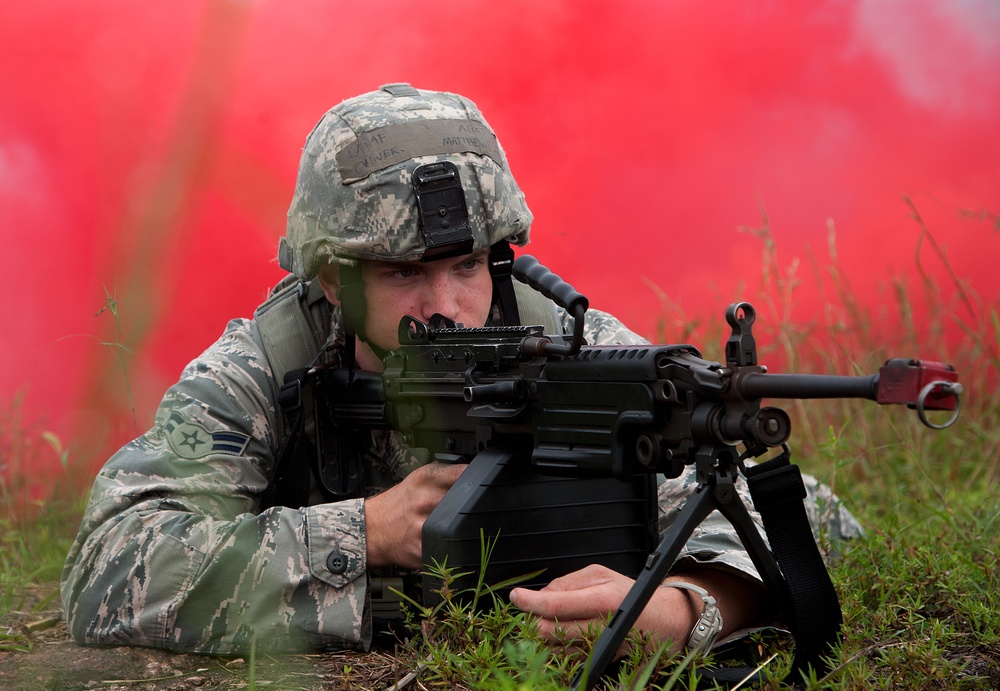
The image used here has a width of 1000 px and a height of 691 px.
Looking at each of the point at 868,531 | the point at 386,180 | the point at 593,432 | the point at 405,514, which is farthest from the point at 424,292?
the point at 868,531

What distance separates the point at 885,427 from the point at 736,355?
298cm

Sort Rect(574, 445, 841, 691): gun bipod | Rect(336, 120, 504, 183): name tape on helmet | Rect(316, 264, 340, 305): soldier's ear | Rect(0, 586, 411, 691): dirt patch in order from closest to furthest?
Rect(574, 445, 841, 691): gun bipod → Rect(0, 586, 411, 691): dirt patch → Rect(336, 120, 504, 183): name tape on helmet → Rect(316, 264, 340, 305): soldier's ear

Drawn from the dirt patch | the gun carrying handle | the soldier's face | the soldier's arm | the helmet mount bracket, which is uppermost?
the helmet mount bracket

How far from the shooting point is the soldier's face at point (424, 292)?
2.88 m

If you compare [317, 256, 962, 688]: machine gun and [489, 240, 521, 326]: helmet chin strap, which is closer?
[317, 256, 962, 688]: machine gun

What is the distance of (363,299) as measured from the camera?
2973mm

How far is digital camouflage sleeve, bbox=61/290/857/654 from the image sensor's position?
103 inches

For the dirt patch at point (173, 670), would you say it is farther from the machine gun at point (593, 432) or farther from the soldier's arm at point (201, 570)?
the machine gun at point (593, 432)

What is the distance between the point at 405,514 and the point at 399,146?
102 cm

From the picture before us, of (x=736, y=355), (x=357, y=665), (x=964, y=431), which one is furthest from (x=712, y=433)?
(x=964, y=431)

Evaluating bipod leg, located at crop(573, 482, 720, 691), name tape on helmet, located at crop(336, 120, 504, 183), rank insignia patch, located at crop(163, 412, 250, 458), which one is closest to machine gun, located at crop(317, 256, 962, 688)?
bipod leg, located at crop(573, 482, 720, 691)

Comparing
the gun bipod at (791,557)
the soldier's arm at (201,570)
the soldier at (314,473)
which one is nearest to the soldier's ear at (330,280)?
the soldier at (314,473)

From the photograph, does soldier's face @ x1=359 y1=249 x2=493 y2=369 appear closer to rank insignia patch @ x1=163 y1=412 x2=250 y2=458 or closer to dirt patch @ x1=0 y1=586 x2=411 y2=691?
rank insignia patch @ x1=163 y1=412 x2=250 y2=458

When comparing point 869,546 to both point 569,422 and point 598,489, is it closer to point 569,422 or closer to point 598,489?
point 598,489
